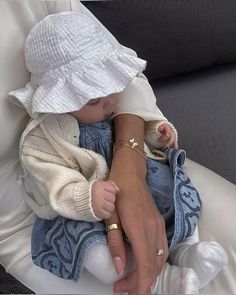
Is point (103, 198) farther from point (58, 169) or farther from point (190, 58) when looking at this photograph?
point (190, 58)

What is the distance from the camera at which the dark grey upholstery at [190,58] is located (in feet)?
4.20

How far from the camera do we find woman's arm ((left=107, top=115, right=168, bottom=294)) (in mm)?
800

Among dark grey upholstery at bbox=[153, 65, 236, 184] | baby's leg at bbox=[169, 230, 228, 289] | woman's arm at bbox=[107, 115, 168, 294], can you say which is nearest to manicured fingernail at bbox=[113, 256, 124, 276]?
woman's arm at bbox=[107, 115, 168, 294]

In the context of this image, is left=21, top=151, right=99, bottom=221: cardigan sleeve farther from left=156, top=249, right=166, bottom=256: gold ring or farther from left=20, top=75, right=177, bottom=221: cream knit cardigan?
left=156, top=249, right=166, bottom=256: gold ring

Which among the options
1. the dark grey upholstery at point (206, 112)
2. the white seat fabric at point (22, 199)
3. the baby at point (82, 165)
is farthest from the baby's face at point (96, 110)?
the dark grey upholstery at point (206, 112)

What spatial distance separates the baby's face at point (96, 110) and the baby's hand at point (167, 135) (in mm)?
127

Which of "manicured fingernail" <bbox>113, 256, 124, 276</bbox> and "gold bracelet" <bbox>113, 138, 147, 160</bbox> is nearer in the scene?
"manicured fingernail" <bbox>113, 256, 124, 276</bbox>

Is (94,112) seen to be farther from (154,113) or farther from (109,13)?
(109,13)

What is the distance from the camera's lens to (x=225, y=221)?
883 millimetres

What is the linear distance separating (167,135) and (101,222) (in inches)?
8.7

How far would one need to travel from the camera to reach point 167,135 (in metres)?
0.96

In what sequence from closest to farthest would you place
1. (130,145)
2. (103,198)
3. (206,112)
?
(103,198) < (130,145) < (206,112)

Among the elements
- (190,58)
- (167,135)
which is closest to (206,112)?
(190,58)

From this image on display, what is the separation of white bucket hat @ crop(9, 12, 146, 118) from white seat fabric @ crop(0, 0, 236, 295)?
5 centimetres
